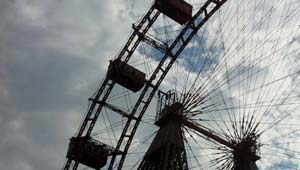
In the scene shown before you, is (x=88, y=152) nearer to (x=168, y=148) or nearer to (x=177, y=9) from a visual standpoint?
(x=168, y=148)

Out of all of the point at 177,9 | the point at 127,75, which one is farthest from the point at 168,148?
the point at 177,9

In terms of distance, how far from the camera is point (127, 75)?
35.0 metres

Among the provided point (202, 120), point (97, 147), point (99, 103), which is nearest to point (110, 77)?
point (99, 103)

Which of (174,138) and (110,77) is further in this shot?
(110,77)

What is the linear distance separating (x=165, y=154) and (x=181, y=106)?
11.8ft

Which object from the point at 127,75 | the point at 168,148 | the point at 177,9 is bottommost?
the point at 168,148

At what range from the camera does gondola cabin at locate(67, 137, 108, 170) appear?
3509cm

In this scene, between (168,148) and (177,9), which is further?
(177,9)

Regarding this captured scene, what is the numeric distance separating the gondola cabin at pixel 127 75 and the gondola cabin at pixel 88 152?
452 cm

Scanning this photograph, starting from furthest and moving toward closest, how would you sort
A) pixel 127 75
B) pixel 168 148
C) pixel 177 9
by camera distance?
pixel 127 75
pixel 177 9
pixel 168 148

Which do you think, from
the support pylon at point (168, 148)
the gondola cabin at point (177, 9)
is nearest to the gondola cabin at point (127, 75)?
the gondola cabin at point (177, 9)

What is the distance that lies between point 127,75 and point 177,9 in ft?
18.2

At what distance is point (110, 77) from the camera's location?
35.3 m

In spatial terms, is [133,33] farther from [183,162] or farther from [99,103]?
[183,162]
